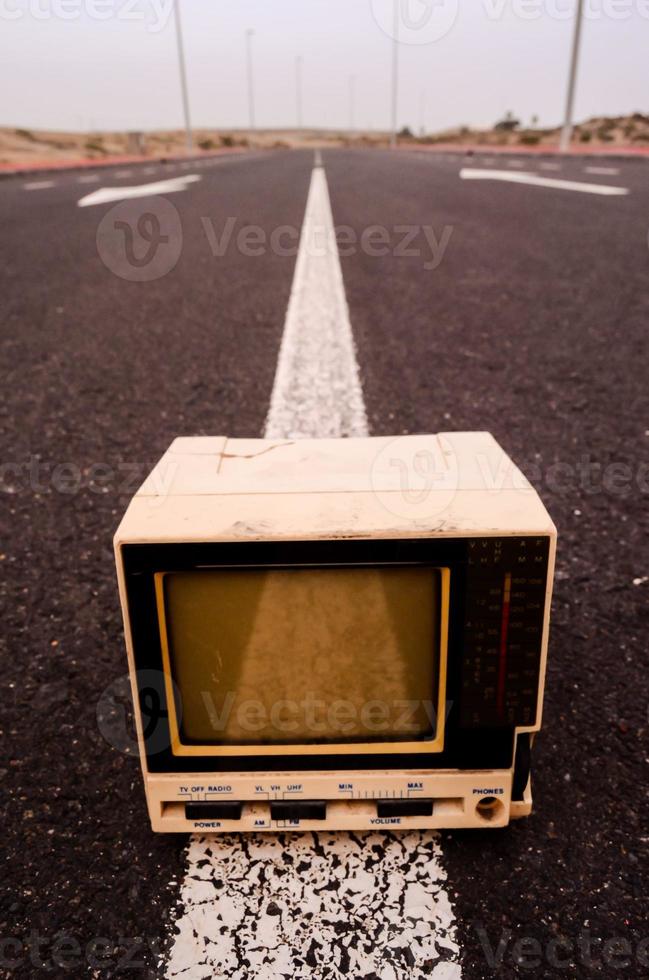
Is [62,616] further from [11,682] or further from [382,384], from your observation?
[382,384]

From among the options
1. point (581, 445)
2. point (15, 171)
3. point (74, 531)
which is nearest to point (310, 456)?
point (74, 531)

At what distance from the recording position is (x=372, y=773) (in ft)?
3.51

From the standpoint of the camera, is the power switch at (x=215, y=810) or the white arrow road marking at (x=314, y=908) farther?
the power switch at (x=215, y=810)

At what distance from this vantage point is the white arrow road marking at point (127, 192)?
8.77 m
